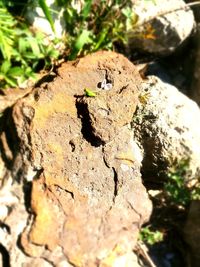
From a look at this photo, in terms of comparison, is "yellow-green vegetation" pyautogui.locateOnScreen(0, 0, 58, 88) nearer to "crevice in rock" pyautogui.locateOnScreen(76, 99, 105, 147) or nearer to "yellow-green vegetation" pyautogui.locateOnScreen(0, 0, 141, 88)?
"yellow-green vegetation" pyautogui.locateOnScreen(0, 0, 141, 88)

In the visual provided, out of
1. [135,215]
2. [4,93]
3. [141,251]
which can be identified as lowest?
[141,251]

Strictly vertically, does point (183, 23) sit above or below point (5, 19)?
below

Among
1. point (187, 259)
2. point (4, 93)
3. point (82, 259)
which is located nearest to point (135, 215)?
point (82, 259)

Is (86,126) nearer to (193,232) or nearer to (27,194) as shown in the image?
(27,194)

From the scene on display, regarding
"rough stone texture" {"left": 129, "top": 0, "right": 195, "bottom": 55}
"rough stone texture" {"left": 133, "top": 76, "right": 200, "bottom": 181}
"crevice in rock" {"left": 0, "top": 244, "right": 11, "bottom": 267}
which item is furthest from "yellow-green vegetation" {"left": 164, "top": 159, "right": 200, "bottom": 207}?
"crevice in rock" {"left": 0, "top": 244, "right": 11, "bottom": 267}

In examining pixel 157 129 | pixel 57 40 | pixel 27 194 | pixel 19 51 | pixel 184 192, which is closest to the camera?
pixel 157 129

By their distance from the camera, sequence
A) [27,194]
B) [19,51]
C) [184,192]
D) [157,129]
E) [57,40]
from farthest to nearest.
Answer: [184,192] → [57,40] → [19,51] → [27,194] → [157,129]

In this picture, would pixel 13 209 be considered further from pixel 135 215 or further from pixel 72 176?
pixel 135 215

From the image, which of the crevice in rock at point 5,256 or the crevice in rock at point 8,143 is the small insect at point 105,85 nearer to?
the crevice in rock at point 8,143

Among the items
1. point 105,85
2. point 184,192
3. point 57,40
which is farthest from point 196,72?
point 105,85
